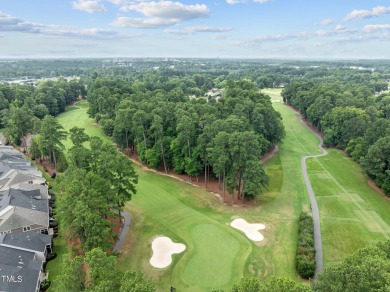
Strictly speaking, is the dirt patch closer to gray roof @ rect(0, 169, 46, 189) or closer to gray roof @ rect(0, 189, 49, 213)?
gray roof @ rect(0, 169, 46, 189)

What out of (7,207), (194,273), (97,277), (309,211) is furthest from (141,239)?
(309,211)

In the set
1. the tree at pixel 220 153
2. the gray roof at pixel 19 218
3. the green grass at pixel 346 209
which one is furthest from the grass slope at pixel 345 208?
the gray roof at pixel 19 218

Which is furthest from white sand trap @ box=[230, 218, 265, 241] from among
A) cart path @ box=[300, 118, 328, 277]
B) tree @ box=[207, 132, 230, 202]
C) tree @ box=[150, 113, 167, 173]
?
tree @ box=[150, 113, 167, 173]

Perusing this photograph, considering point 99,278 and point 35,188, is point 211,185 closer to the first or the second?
point 35,188

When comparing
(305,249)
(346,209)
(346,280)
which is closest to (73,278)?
(346,280)

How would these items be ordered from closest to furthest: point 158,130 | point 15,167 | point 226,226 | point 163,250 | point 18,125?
point 163,250
point 226,226
point 15,167
point 158,130
point 18,125

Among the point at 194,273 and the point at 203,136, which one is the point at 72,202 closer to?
the point at 194,273
